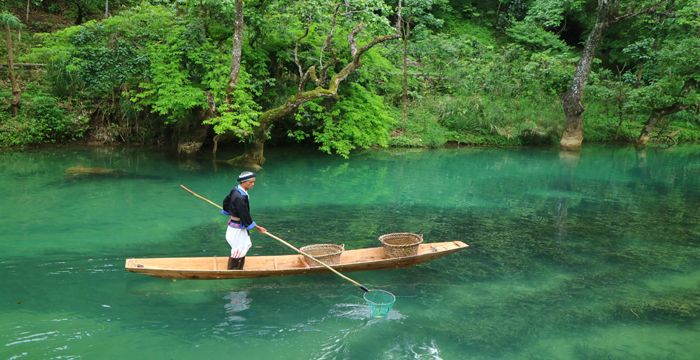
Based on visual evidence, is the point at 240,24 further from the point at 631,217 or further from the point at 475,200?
the point at 631,217

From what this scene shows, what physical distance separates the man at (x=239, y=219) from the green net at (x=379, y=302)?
1.95m

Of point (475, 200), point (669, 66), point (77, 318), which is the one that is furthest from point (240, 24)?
point (669, 66)

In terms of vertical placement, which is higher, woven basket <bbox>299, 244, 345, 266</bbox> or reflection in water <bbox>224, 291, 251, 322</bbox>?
woven basket <bbox>299, 244, 345, 266</bbox>

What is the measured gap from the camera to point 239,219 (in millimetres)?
8227

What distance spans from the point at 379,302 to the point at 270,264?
222 cm

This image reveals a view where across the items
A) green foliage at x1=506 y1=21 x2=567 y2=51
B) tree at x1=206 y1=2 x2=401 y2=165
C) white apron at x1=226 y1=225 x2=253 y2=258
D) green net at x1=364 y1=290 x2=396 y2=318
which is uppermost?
green foliage at x1=506 y1=21 x2=567 y2=51

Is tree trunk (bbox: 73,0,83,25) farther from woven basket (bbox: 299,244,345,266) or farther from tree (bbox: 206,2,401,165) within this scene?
woven basket (bbox: 299,244,345,266)

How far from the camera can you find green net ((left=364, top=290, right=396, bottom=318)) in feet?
24.3

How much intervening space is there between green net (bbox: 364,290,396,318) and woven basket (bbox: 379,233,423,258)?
4.75 ft

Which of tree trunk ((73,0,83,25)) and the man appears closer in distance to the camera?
the man

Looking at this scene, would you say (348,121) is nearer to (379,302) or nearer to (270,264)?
(270,264)

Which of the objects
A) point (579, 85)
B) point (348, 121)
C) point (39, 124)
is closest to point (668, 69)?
point (579, 85)

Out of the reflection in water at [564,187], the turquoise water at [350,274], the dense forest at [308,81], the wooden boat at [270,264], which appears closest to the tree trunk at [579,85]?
the dense forest at [308,81]

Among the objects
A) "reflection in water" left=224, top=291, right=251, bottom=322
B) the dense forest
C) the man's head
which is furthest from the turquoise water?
the dense forest
